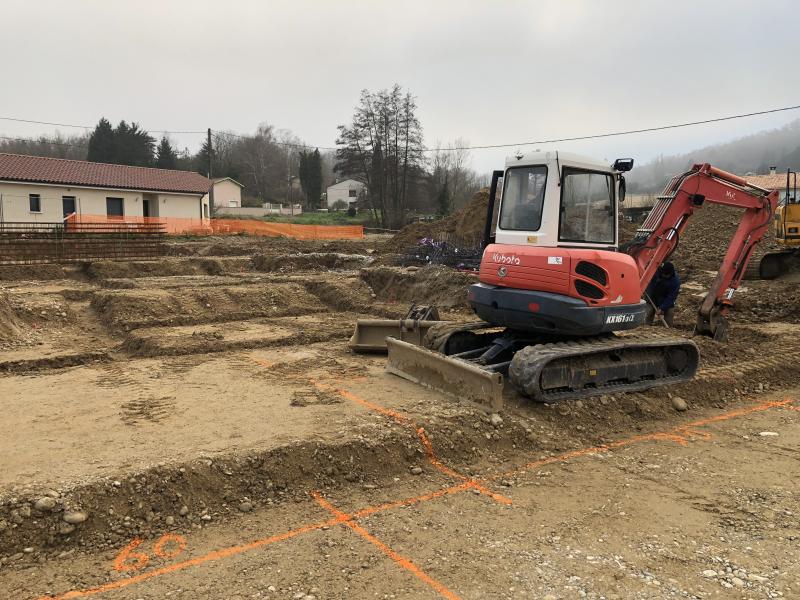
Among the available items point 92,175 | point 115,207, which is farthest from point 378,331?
point 92,175

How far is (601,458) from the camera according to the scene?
583 cm

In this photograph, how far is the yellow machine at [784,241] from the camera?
1565 cm

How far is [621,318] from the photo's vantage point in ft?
23.0

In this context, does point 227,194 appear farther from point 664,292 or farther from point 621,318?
point 621,318

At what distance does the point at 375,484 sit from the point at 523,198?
11.9ft

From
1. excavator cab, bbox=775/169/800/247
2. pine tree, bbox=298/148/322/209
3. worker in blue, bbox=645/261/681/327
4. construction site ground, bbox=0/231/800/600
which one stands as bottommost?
construction site ground, bbox=0/231/800/600

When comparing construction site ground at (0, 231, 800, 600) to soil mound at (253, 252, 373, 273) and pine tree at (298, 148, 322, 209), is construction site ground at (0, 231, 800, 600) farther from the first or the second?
pine tree at (298, 148, 322, 209)

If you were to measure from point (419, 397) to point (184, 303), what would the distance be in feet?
25.5

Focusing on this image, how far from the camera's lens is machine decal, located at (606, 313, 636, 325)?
6.88 m

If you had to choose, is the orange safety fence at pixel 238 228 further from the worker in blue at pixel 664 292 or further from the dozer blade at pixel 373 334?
the worker in blue at pixel 664 292

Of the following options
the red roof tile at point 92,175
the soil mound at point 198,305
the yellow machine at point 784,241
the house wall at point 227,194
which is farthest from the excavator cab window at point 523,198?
the house wall at point 227,194

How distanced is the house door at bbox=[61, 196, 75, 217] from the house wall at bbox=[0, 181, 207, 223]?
206mm

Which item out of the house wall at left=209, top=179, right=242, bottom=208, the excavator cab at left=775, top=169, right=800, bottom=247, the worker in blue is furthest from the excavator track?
the house wall at left=209, top=179, right=242, bottom=208

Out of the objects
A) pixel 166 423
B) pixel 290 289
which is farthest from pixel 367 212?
pixel 166 423
